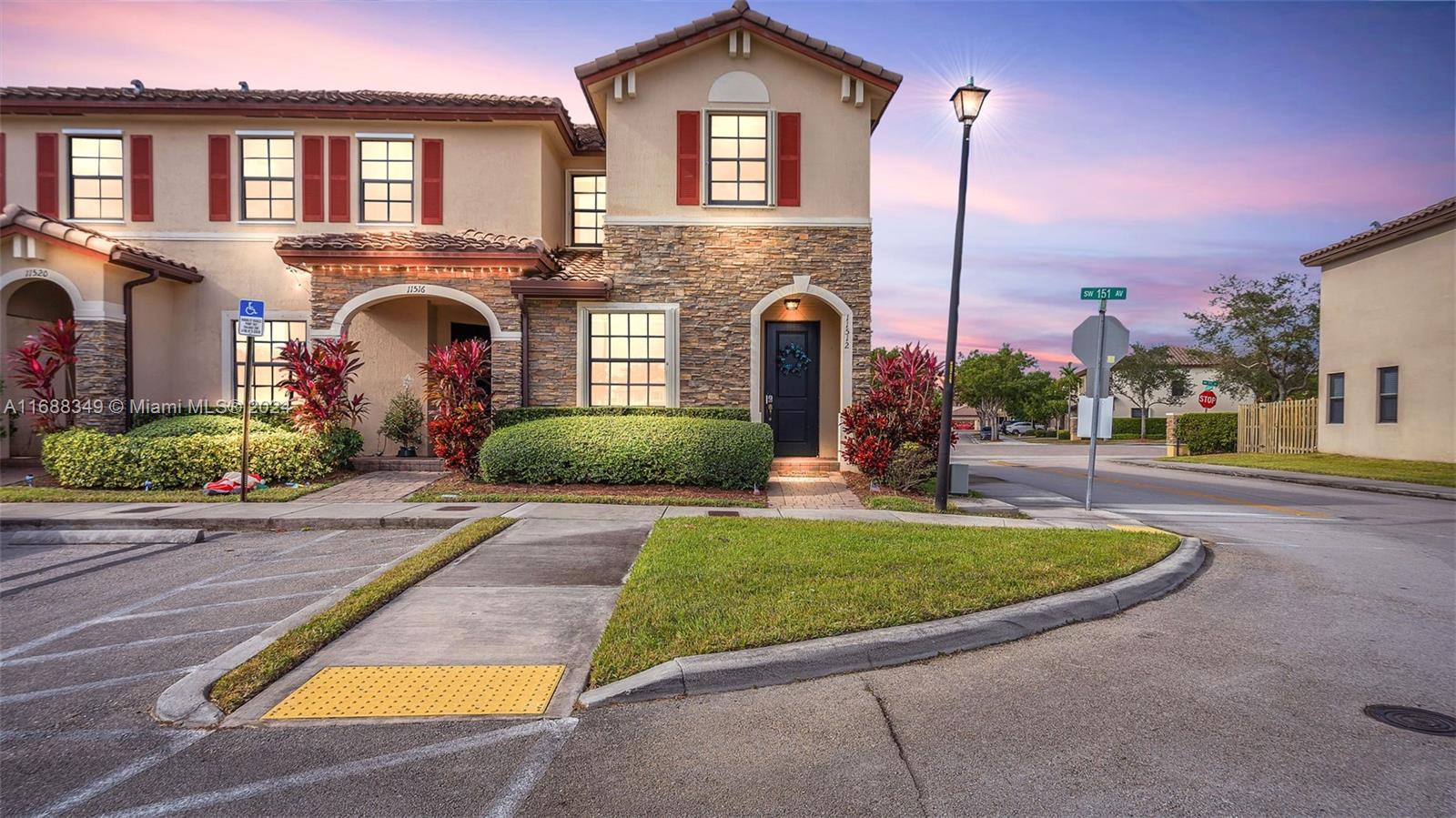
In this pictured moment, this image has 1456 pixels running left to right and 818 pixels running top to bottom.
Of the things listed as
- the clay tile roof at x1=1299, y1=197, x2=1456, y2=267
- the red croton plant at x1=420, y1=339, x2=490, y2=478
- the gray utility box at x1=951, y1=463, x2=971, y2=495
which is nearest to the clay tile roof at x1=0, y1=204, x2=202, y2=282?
the red croton plant at x1=420, y1=339, x2=490, y2=478

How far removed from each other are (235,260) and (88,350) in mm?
3152

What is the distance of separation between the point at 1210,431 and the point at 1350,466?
8.01 metres

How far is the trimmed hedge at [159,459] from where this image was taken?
11555mm

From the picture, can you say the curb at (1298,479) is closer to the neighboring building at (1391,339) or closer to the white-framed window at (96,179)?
the neighboring building at (1391,339)

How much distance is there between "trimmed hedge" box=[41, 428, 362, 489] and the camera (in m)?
11.6

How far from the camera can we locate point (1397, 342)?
20.0 meters

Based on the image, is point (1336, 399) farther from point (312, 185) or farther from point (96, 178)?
point (96, 178)

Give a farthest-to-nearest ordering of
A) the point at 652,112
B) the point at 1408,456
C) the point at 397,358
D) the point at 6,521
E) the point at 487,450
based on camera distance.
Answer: the point at 1408,456
the point at 397,358
the point at 652,112
the point at 487,450
the point at 6,521

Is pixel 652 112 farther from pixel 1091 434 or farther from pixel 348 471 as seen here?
pixel 1091 434

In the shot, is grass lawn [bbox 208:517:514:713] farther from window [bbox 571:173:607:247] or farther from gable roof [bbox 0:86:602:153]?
window [bbox 571:173:607:247]

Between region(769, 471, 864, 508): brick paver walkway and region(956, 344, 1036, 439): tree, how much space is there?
5617 cm

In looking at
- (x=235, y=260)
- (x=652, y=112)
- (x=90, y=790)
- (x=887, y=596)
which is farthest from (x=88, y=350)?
(x=887, y=596)

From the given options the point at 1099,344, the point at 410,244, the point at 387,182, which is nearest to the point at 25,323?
the point at 387,182

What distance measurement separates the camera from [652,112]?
47.2 feet
